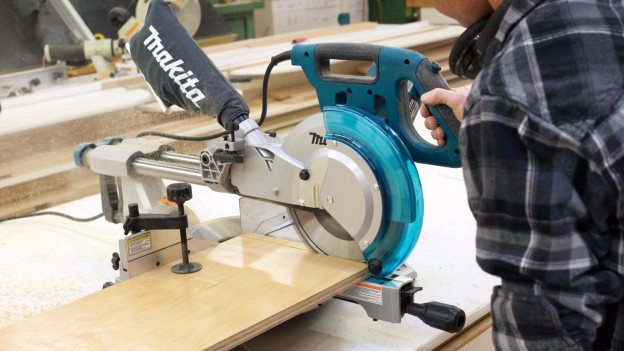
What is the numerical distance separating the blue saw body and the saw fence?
4.47ft

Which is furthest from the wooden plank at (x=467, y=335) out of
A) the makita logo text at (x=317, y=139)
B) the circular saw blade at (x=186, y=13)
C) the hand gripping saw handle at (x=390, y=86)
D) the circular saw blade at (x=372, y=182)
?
the circular saw blade at (x=186, y=13)

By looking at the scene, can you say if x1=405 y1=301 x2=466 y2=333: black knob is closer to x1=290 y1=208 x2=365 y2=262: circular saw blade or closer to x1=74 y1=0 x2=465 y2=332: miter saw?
x1=74 y1=0 x2=465 y2=332: miter saw

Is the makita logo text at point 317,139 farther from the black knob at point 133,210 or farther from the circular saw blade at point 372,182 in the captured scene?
the black knob at point 133,210

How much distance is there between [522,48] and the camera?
88cm

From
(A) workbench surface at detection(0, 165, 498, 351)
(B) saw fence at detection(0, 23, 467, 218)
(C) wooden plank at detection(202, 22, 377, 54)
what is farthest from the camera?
(C) wooden plank at detection(202, 22, 377, 54)

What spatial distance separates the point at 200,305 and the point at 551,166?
68 centimetres

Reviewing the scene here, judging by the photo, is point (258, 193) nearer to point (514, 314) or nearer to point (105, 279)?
point (105, 279)

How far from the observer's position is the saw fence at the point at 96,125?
259cm

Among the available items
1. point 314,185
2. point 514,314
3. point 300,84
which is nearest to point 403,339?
point 314,185

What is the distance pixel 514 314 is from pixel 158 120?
7.44ft

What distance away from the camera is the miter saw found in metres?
1.36

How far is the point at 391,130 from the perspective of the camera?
4.56 ft

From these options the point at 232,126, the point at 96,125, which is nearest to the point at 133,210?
the point at 232,126

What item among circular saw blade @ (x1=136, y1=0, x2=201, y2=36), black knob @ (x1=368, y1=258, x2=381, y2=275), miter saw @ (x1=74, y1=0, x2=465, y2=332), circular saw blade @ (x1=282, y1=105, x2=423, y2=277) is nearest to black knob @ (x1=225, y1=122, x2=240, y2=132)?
miter saw @ (x1=74, y1=0, x2=465, y2=332)
